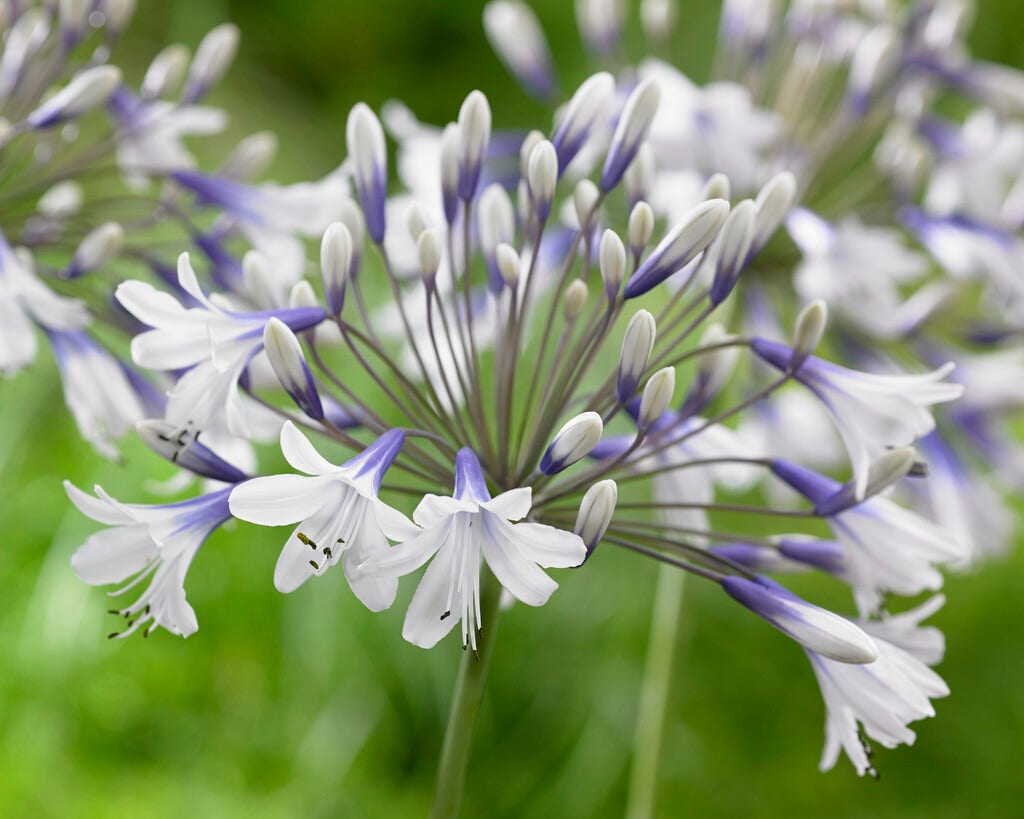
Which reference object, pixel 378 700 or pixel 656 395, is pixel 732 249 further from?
pixel 378 700

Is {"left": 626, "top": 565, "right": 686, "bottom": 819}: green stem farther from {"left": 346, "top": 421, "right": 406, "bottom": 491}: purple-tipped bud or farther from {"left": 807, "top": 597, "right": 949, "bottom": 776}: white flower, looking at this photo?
{"left": 346, "top": 421, "right": 406, "bottom": 491}: purple-tipped bud

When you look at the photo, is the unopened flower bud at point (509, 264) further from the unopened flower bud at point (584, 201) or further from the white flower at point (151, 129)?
the white flower at point (151, 129)

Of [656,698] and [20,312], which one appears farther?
[656,698]

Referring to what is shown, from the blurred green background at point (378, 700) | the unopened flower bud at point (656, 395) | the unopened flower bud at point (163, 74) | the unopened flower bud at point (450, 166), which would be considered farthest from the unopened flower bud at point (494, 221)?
the blurred green background at point (378, 700)

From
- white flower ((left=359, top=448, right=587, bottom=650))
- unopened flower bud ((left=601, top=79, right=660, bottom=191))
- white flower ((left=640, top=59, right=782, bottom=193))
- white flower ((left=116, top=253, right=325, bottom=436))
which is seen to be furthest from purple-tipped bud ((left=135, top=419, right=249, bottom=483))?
white flower ((left=640, top=59, right=782, bottom=193))

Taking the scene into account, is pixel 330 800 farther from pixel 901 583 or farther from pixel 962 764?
pixel 962 764

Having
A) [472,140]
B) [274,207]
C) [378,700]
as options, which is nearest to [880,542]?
[472,140]
